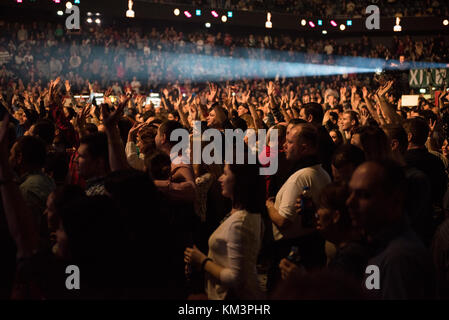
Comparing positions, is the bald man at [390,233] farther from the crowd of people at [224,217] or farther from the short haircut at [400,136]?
the short haircut at [400,136]

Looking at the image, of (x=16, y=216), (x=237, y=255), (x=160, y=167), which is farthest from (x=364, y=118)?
(x=16, y=216)

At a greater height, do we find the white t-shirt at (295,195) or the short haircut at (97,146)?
the short haircut at (97,146)

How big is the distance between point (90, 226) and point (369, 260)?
1.13 m

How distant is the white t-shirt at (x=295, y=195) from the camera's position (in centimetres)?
350

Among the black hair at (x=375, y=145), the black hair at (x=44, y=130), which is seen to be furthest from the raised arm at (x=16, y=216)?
the black hair at (x=44, y=130)

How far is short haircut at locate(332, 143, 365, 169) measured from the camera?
3.47m

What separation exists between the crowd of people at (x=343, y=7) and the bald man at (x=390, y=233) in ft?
83.1

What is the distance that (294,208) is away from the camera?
11.4ft

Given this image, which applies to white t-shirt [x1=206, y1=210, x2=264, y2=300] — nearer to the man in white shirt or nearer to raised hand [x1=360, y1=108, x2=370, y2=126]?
the man in white shirt

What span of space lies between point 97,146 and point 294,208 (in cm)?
132

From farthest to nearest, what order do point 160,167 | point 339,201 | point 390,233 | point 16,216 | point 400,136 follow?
point 400,136
point 160,167
point 339,201
point 16,216
point 390,233

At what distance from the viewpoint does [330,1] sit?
29141 millimetres

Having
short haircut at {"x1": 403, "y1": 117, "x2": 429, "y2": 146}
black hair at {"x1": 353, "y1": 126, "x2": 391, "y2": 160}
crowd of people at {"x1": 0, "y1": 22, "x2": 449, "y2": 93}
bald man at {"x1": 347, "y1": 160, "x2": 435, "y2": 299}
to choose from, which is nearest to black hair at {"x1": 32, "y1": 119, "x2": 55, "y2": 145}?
black hair at {"x1": 353, "y1": 126, "x2": 391, "y2": 160}
